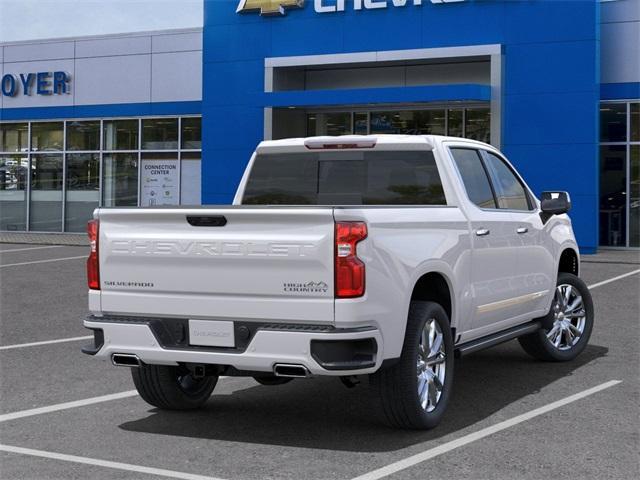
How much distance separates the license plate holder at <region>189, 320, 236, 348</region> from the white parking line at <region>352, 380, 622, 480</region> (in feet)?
3.84

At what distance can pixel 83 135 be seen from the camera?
96.9 ft

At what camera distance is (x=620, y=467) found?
18.0 feet

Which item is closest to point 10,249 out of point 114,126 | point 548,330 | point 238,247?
point 114,126

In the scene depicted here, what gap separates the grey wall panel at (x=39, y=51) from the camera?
29219 millimetres

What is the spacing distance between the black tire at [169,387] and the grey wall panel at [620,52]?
17851mm

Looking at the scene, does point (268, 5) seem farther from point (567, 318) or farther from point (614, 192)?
point (567, 318)

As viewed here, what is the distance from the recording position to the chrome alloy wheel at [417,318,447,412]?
250 inches

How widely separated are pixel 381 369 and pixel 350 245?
869mm

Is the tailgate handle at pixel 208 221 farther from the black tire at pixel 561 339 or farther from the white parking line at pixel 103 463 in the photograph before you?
the black tire at pixel 561 339

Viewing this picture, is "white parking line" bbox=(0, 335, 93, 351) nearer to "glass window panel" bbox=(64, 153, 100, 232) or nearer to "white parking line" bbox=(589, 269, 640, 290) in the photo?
"white parking line" bbox=(589, 269, 640, 290)

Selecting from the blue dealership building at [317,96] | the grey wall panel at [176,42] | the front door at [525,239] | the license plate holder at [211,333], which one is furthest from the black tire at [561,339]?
the grey wall panel at [176,42]

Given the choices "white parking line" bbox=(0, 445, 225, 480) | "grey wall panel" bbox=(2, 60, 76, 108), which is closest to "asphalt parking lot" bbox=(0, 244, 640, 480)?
"white parking line" bbox=(0, 445, 225, 480)

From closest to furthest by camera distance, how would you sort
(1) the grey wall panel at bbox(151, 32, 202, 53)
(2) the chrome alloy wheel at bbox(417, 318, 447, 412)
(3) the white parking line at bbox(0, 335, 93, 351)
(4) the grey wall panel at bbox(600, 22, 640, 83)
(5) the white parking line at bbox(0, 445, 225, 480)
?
1. (5) the white parking line at bbox(0, 445, 225, 480)
2. (2) the chrome alloy wheel at bbox(417, 318, 447, 412)
3. (3) the white parking line at bbox(0, 335, 93, 351)
4. (4) the grey wall panel at bbox(600, 22, 640, 83)
5. (1) the grey wall panel at bbox(151, 32, 202, 53)

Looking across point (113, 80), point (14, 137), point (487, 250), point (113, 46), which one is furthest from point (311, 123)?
point (487, 250)
